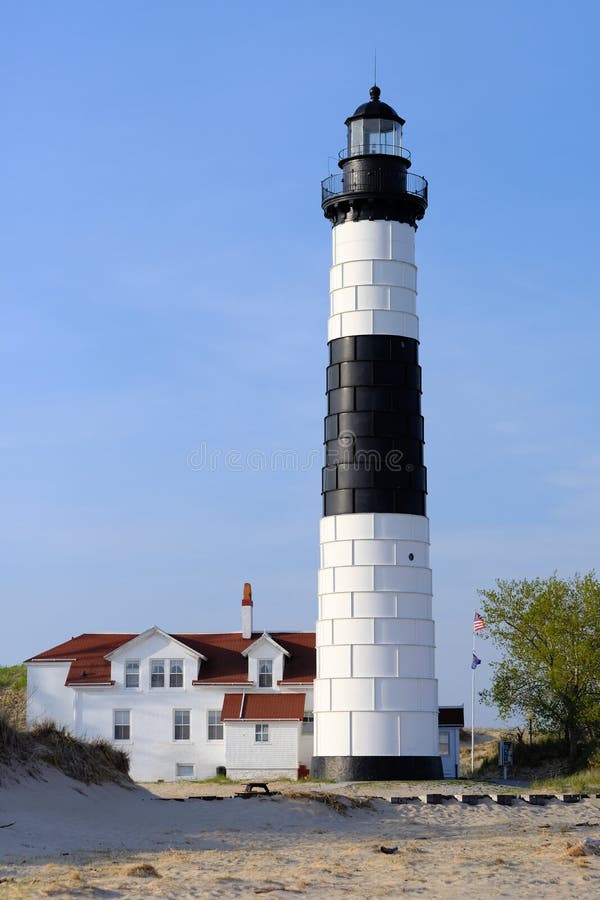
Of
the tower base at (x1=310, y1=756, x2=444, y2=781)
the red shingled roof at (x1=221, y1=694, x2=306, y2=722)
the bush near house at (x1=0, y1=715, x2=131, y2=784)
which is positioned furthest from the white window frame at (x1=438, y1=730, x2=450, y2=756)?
the bush near house at (x1=0, y1=715, x2=131, y2=784)

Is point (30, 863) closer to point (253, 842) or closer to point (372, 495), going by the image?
point (253, 842)

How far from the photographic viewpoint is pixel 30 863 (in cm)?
1830

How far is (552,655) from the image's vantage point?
129 ft

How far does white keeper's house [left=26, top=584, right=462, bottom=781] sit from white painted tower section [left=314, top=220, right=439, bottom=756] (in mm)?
4362

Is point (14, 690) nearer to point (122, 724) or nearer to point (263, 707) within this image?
point (122, 724)

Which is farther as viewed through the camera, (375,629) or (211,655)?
(211,655)

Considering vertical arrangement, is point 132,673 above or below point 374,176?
below

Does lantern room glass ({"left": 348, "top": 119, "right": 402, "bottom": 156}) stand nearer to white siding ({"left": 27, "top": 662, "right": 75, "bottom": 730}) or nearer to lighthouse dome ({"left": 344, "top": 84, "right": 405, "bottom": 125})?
lighthouse dome ({"left": 344, "top": 84, "right": 405, "bottom": 125})

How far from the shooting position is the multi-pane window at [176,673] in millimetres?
41125

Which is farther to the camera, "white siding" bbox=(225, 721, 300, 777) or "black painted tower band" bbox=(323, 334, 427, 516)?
"white siding" bbox=(225, 721, 300, 777)

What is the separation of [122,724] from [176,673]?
226 centimetres

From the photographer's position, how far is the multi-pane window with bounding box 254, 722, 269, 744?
1547 inches

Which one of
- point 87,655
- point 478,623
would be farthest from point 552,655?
point 87,655

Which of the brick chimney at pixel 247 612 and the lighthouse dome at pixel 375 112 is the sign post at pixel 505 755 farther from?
the lighthouse dome at pixel 375 112
